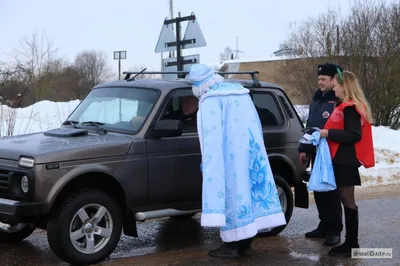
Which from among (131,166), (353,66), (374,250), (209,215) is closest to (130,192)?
(131,166)

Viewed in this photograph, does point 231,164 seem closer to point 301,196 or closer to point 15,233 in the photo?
point 301,196

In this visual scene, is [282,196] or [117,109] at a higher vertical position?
[117,109]

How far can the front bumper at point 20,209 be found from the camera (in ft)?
17.4

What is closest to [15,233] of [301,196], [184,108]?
[184,108]

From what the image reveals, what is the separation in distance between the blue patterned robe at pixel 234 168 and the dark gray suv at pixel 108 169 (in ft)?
1.65

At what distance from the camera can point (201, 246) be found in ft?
22.0

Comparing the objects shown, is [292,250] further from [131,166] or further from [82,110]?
[82,110]

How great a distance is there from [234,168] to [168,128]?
798 mm

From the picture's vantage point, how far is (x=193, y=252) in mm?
6426

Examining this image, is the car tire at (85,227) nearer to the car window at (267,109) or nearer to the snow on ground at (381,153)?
the car window at (267,109)

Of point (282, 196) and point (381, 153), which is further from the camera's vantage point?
point (381, 153)

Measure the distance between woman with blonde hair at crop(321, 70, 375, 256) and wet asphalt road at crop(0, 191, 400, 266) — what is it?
0.43m

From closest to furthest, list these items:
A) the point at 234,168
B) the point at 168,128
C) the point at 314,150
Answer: the point at 234,168, the point at 168,128, the point at 314,150

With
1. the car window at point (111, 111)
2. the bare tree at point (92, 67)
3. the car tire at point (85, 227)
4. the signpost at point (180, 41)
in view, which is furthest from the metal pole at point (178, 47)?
the bare tree at point (92, 67)
